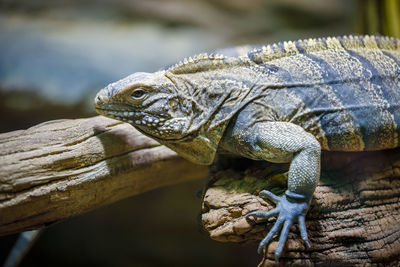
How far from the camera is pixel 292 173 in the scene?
2744 mm

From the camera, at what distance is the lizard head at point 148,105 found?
3.06 m

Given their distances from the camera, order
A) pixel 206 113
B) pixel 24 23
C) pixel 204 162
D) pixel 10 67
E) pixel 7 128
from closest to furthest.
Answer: pixel 206 113 < pixel 204 162 < pixel 7 128 < pixel 10 67 < pixel 24 23

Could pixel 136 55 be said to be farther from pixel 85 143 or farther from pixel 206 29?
pixel 85 143

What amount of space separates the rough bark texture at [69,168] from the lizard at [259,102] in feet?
1.35

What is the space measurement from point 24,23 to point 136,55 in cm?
252

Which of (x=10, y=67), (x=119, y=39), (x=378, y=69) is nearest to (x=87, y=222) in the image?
(x=10, y=67)

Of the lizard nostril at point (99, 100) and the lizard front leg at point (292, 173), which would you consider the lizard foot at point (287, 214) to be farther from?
the lizard nostril at point (99, 100)

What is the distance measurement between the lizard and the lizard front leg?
1.9 inches

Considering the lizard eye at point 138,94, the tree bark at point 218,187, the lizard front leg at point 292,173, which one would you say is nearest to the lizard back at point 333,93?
the lizard front leg at point 292,173

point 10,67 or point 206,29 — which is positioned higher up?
point 206,29

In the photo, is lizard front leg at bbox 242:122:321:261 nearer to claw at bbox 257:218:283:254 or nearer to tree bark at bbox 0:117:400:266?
claw at bbox 257:218:283:254

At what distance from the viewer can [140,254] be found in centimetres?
725

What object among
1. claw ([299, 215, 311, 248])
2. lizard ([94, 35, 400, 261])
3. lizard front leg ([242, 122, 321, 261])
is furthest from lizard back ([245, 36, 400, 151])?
claw ([299, 215, 311, 248])

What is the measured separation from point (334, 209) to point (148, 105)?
6.76ft
